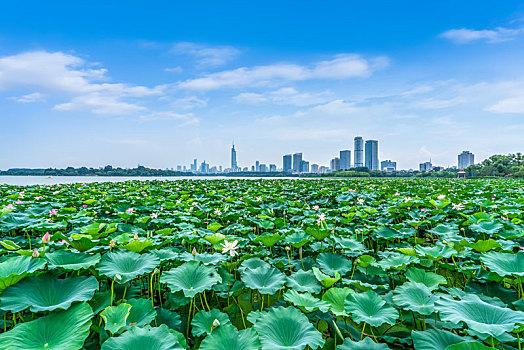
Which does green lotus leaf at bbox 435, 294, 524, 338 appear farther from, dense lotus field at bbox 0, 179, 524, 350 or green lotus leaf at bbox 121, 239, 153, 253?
green lotus leaf at bbox 121, 239, 153, 253

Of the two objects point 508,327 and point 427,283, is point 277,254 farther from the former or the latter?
point 508,327

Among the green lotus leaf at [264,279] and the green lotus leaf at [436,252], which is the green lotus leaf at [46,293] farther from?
the green lotus leaf at [436,252]

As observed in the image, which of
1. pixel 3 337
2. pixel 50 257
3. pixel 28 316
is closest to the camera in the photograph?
pixel 3 337

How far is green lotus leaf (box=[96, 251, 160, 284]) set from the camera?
169cm

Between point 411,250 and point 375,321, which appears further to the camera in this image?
point 411,250

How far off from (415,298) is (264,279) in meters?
0.99

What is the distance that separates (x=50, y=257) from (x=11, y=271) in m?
0.18

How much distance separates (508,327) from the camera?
46.4 inches

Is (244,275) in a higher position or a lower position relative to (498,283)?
higher

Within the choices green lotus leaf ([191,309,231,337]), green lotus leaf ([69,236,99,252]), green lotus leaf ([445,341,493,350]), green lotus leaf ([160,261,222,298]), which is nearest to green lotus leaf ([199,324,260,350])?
green lotus leaf ([191,309,231,337])

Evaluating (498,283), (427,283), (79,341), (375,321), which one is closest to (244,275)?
(375,321)

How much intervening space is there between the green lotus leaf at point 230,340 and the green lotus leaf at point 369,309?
1.92 feet

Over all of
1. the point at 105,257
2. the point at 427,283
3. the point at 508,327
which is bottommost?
the point at 427,283

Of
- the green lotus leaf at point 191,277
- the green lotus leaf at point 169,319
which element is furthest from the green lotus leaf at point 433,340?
the green lotus leaf at point 169,319
